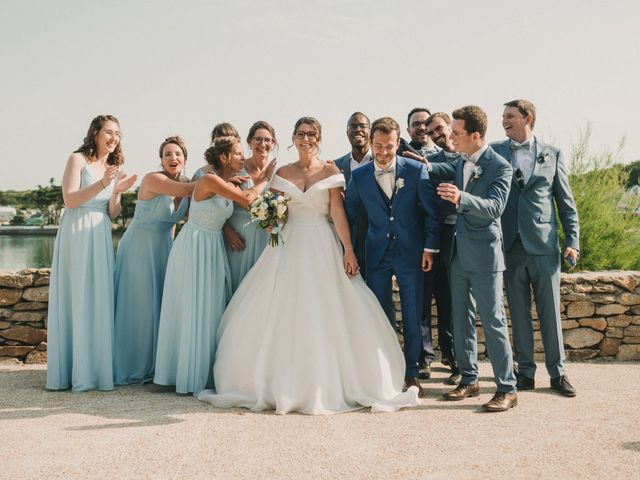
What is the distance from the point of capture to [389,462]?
135 inches

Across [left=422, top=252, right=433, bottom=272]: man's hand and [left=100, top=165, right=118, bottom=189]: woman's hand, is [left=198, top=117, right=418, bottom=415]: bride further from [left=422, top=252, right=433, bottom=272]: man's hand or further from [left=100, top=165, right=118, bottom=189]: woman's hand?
[left=100, top=165, right=118, bottom=189]: woman's hand

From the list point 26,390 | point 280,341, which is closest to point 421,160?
point 280,341

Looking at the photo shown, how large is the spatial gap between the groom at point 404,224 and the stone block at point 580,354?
249 cm

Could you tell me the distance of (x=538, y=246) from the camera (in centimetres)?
514

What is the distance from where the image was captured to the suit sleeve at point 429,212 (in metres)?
5.00

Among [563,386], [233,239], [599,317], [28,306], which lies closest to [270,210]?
[233,239]

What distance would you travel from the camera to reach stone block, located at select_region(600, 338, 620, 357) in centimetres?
661

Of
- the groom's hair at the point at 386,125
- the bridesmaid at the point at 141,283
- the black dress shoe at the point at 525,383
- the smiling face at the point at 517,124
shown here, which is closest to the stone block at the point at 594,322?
the black dress shoe at the point at 525,383

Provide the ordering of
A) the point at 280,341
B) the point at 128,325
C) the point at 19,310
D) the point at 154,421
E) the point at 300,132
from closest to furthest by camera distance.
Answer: the point at 154,421 < the point at 280,341 < the point at 300,132 < the point at 128,325 < the point at 19,310

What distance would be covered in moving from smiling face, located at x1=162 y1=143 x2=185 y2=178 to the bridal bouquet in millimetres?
1157

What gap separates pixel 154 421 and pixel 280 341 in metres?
1.13

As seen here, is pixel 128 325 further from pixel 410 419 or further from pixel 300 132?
pixel 410 419

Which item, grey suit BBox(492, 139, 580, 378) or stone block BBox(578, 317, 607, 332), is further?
stone block BBox(578, 317, 607, 332)

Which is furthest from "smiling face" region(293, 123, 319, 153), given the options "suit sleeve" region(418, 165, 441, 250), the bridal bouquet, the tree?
the tree
